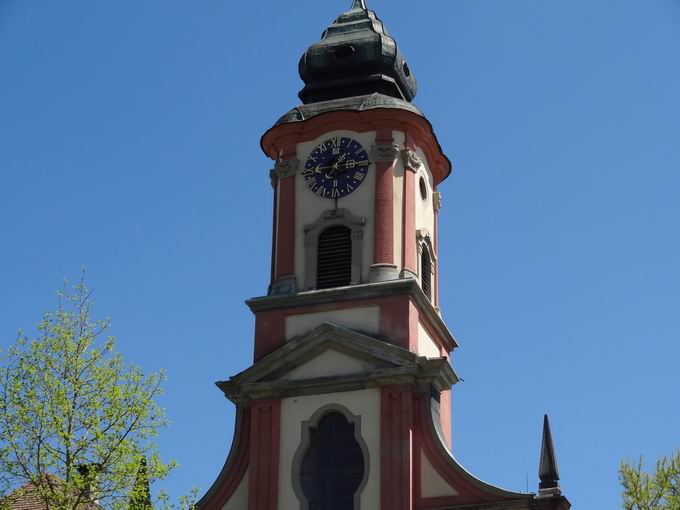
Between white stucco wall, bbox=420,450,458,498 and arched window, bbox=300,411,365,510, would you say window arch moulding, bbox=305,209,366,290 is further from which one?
white stucco wall, bbox=420,450,458,498

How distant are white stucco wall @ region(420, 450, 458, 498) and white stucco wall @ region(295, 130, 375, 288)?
4965mm

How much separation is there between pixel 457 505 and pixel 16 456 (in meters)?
10.3

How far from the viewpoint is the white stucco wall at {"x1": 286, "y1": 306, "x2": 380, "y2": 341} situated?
1375 inches

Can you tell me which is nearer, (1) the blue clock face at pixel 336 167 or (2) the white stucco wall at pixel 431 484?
(2) the white stucco wall at pixel 431 484

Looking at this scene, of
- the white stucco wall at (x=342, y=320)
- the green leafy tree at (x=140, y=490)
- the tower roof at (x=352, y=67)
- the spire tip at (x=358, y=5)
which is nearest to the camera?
the green leafy tree at (x=140, y=490)

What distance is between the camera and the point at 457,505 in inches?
1277

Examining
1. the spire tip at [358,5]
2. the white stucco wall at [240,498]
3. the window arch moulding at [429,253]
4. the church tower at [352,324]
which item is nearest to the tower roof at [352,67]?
the church tower at [352,324]

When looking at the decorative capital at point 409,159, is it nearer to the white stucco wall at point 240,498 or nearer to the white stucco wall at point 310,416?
the white stucco wall at point 310,416

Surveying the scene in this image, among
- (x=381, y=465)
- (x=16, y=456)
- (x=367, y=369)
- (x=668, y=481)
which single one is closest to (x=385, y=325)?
(x=367, y=369)

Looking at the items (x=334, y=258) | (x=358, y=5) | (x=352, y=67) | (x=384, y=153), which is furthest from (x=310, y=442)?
(x=358, y=5)

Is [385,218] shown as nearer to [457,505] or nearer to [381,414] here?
[381,414]

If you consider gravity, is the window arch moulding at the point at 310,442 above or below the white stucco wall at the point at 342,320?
below

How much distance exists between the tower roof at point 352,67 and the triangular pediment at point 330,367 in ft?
24.0

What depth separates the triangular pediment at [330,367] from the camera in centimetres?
3378
